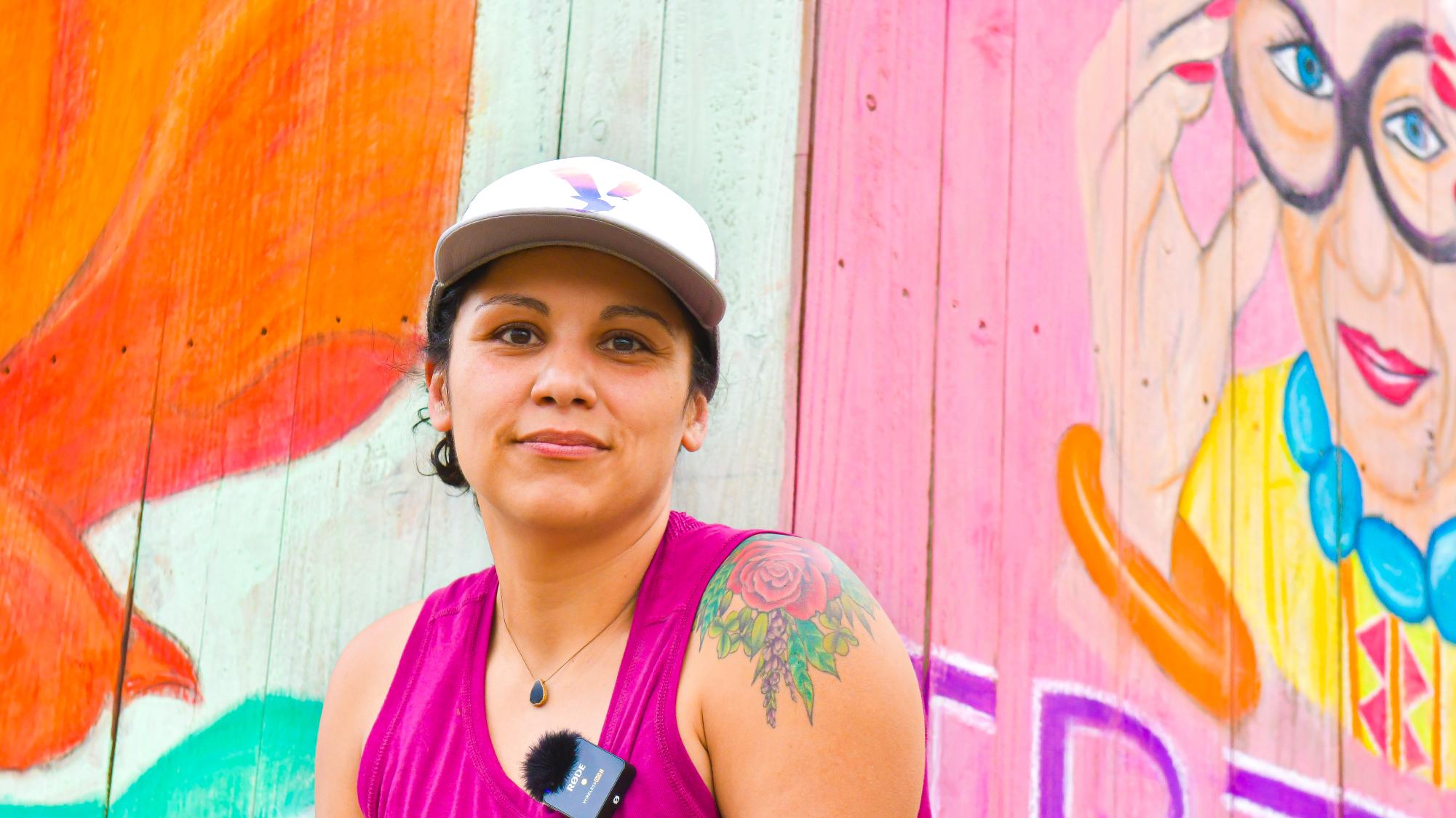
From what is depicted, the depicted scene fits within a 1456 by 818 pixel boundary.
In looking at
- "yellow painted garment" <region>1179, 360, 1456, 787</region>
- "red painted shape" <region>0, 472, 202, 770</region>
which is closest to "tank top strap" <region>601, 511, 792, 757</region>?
"red painted shape" <region>0, 472, 202, 770</region>

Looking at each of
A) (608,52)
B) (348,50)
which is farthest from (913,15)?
(348,50)

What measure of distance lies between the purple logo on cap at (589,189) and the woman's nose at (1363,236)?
232 centimetres

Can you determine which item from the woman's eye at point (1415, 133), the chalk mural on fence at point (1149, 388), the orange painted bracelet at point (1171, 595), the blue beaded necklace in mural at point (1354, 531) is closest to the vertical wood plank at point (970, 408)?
the chalk mural on fence at point (1149, 388)

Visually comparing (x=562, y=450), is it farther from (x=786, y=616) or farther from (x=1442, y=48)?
(x=1442, y=48)

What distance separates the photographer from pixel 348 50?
2.49 metres

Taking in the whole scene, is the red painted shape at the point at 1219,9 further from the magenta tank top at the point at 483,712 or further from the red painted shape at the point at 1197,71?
the magenta tank top at the point at 483,712

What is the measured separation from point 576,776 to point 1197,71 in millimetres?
2399

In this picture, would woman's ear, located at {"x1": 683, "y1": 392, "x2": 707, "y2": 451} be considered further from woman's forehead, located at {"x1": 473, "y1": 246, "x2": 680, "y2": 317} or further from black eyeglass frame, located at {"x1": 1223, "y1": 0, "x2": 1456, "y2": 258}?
black eyeglass frame, located at {"x1": 1223, "y1": 0, "x2": 1456, "y2": 258}

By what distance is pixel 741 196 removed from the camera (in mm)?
2346

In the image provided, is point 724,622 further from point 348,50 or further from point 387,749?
point 348,50

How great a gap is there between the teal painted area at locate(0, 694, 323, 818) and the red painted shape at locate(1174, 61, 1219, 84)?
2444mm

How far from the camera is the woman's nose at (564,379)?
1.65m

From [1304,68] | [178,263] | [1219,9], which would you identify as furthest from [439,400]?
[1304,68]

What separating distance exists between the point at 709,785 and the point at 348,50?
169cm
